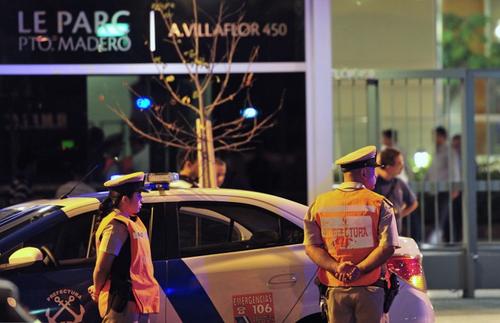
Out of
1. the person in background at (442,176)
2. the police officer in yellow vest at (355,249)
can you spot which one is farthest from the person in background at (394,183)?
the police officer in yellow vest at (355,249)

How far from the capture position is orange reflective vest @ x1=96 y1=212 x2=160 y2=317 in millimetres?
5039

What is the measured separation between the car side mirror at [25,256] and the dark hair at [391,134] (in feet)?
18.5

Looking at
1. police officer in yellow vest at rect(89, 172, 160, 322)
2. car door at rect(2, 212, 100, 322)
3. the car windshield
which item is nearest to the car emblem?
car door at rect(2, 212, 100, 322)

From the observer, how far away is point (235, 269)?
5.81m

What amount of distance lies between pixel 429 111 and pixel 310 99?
1.41m

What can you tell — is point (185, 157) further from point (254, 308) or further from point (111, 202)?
point (111, 202)

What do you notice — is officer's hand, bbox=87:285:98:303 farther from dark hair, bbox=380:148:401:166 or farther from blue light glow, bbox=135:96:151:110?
blue light glow, bbox=135:96:151:110

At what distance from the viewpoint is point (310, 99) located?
33.7ft

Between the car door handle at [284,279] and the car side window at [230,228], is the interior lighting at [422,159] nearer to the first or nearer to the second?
the car side window at [230,228]

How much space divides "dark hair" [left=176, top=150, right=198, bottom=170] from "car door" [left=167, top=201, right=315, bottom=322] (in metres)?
3.02

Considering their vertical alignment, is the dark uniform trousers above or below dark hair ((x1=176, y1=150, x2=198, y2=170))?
below

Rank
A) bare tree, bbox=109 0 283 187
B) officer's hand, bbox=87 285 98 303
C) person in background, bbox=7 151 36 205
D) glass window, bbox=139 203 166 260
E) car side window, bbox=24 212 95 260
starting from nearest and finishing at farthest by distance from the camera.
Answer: officer's hand, bbox=87 285 98 303, car side window, bbox=24 212 95 260, glass window, bbox=139 203 166 260, bare tree, bbox=109 0 283 187, person in background, bbox=7 151 36 205

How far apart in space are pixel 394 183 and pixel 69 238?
3.86m

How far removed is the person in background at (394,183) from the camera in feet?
27.5
